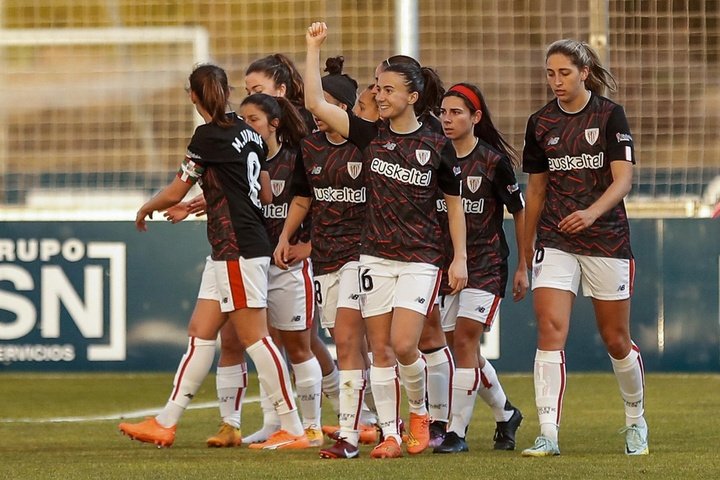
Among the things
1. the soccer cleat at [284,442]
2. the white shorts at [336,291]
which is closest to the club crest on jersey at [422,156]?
the white shorts at [336,291]

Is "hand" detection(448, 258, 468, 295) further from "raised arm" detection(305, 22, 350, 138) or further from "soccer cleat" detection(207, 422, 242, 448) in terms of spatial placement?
"soccer cleat" detection(207, 422, 242, 448)

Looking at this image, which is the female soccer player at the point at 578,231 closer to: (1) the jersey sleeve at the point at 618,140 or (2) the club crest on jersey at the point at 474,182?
(1) the jersey sleeve at the point at 618,140

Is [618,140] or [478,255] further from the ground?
[618,140]

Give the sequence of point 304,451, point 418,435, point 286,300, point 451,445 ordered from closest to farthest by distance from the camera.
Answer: point 418,435 → point 451,445 → point 304,451 → point 286,300

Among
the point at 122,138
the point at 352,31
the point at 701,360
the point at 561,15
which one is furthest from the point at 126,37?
the point at 701,360

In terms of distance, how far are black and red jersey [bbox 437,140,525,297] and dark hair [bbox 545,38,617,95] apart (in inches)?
27.8

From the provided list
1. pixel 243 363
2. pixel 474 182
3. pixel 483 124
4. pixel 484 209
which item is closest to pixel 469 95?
pixel 483 124

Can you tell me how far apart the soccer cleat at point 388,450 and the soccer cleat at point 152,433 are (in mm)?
950

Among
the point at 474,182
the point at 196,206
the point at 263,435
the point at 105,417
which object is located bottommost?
the point at 105,417

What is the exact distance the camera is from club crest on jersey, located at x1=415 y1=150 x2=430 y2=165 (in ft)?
21.2

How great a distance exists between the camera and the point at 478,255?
7.25 m

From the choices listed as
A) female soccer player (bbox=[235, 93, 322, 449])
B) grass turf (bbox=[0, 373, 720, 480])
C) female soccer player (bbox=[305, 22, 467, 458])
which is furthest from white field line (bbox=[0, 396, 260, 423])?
female soccer player (bbox=[305, 22, 467, 458])

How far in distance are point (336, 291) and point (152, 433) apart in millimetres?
1091

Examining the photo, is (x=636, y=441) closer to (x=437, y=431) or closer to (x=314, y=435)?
(x=437, y=431)
